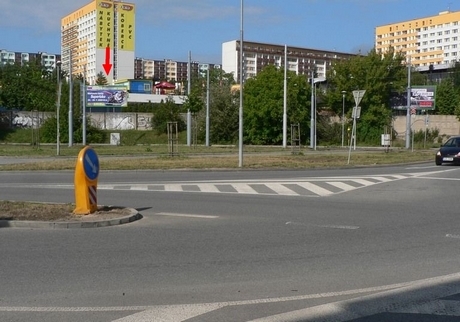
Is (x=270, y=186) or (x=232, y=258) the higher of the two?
(x=270, y=186)

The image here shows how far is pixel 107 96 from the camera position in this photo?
82.8 metres

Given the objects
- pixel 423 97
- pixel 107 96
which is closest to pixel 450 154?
pixel 423 97

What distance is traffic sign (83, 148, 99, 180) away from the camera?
12.9m

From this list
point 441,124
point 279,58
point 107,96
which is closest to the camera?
point 441,124

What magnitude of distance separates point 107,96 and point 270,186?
214 ft

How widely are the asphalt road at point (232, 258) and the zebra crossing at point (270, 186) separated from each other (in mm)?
1136

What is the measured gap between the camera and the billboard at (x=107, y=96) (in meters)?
82.2

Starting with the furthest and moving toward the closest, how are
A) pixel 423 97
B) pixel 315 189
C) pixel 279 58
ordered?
pixel 279 58
pixel 423 97
pixel 315 189

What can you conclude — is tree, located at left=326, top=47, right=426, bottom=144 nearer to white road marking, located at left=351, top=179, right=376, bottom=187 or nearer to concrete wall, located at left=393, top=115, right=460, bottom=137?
concrete wall, located at left=393, top=115, right=460, bottom=137

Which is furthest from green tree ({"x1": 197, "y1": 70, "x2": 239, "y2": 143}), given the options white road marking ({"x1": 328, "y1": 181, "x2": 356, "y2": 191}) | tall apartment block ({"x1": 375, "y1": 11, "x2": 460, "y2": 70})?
tall apartment block ({"x1": 375, "y1": 11, "x2": 460, "y2": 70})

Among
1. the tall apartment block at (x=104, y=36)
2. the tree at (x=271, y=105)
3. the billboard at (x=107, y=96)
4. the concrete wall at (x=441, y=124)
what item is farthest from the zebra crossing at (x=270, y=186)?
the tall apartment block at (x=104, y=36)

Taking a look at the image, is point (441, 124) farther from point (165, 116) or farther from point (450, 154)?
point (450, 154)

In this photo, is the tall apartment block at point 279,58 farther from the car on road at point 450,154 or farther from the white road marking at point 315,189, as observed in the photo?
the white road marking at point 315,189

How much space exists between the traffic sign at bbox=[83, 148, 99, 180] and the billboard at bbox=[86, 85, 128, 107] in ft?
230
